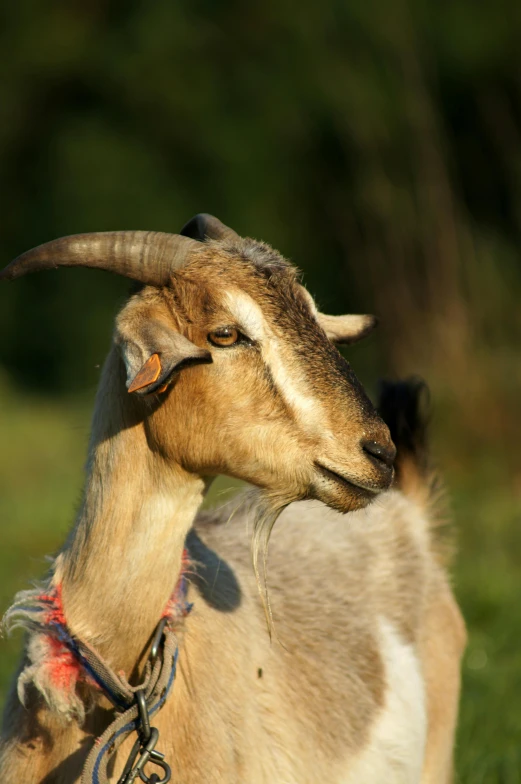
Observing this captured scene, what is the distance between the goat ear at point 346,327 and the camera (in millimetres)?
3340

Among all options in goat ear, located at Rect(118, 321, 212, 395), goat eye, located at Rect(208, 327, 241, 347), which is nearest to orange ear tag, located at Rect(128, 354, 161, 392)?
goat ear, located at Rect(118, 321, 212, 395)

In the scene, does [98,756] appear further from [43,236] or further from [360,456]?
[43,236]

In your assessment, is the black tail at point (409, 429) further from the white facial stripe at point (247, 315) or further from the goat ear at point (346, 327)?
the white facial stripe at point (247, 315)

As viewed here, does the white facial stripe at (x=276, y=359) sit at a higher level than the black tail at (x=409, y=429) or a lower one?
higher

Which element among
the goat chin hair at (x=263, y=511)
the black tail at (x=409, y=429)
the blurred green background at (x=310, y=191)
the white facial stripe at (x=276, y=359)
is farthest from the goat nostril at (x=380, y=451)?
the blurred green background at (x=310, y=191)

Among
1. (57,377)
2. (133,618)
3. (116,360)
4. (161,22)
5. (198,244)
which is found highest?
(161,22)

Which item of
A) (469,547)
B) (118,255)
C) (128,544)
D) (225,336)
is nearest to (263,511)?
(128,544)

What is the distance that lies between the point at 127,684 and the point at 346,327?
1242 mm

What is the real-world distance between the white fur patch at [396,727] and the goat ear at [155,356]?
164cm

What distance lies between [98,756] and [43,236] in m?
15.5

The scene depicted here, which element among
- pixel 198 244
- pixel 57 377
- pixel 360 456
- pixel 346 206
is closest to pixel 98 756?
pixel 360 456

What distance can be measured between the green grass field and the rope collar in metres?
0.45

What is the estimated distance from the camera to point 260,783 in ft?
10.3

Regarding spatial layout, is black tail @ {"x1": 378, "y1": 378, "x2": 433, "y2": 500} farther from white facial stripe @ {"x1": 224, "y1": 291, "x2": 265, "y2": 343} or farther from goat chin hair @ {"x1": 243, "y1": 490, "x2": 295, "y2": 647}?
white facial stripe @ {"x1": 224, "y1": 291, "x2": 265, "y2": 343}
